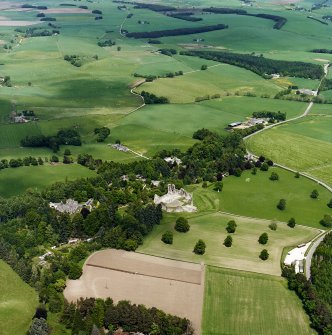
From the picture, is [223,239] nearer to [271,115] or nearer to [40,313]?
[40,313]

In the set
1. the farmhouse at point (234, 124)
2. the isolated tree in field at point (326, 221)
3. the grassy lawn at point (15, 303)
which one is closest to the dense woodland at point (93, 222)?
the grassy lawn at point (15, 303)

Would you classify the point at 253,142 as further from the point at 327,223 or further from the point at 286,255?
the point at 286,255

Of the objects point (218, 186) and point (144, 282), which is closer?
point (144, 282)

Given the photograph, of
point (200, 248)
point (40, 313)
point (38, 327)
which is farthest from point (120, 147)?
point (38, 327)

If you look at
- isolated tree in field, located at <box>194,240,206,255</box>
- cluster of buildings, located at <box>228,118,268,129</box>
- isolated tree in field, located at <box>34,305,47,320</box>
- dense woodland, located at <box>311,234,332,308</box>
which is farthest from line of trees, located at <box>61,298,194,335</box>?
cluster of buildings, located at <box>228,118,268,129</box>

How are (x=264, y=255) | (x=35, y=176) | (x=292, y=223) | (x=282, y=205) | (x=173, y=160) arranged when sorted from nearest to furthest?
(x=264, y=255) < (x=292, y=223) < (x=282, y=205) < (x=35, y=176) < (x=173, y=160)

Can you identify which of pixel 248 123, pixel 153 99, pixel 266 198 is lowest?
pixel 248 123
